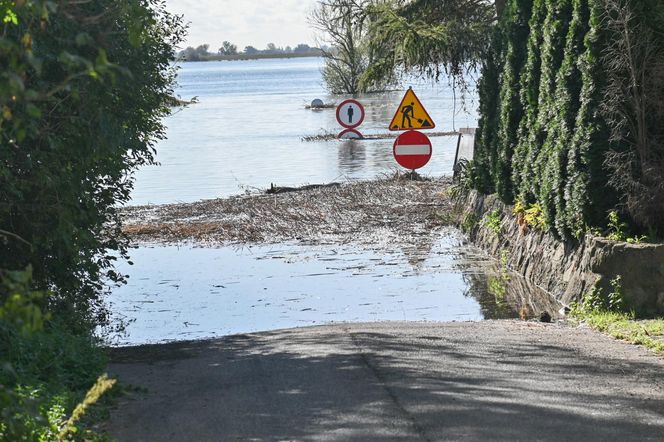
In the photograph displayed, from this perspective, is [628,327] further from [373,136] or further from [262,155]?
[373,136]

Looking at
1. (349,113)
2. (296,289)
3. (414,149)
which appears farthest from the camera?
(349,113)

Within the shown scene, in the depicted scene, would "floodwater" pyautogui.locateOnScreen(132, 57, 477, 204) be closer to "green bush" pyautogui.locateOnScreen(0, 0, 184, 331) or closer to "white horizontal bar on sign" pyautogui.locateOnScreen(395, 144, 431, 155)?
"green bush" pyautogui.locateOnScreen(0, 0, 184, 331)

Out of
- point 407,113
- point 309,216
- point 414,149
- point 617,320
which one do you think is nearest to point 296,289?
point 617,320

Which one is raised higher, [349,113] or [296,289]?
[349,113]

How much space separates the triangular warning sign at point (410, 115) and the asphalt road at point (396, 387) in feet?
36.5

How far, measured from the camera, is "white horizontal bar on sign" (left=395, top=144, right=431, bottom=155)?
22875mm

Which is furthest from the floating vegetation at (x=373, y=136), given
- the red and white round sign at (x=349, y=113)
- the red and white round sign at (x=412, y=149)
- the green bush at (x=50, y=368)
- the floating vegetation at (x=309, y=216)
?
the green bush at (x=50, y=368)

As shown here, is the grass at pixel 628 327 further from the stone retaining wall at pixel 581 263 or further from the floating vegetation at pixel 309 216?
the floating vegetation at pixel 309 216

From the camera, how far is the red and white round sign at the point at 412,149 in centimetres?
2270

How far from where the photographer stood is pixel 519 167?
16500 millimetres

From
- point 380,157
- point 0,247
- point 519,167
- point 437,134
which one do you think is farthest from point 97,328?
point 437,134

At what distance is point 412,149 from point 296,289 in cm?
846

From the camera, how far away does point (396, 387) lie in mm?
8055

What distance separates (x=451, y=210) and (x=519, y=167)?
5.30 metres
